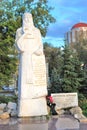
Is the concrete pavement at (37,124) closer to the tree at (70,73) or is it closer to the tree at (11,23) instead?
the tree at (70,73)

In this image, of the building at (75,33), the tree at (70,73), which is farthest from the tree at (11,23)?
the building at (75,33)

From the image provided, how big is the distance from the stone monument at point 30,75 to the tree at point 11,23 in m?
10.2

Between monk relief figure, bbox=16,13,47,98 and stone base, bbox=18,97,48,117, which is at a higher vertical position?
monk relief figure, bbox=16,13,47,98

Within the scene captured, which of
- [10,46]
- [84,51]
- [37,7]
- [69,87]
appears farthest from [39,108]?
[84,51]

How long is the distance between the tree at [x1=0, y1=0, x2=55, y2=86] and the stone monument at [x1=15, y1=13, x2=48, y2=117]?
10171 millimetres

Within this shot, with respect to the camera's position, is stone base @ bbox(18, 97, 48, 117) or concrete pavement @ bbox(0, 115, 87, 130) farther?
stone base @ bbox(18, 97, 48, 117)

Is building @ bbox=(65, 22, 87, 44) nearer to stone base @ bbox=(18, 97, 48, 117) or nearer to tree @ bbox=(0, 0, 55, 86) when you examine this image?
tree @ bbox=(0, 0, 55, 86)

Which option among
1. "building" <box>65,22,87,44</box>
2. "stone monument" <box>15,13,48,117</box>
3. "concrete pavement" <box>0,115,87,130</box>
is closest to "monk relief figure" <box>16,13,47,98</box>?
"stone monument" <box>15,13,48,117</box>

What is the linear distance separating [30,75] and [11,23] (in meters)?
11.4

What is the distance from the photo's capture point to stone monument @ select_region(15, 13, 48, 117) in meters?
13.5

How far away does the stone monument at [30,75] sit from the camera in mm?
13508

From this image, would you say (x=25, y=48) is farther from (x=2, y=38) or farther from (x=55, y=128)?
(x=2, y=38)

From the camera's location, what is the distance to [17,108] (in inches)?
551

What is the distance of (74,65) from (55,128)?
11.4 metres
